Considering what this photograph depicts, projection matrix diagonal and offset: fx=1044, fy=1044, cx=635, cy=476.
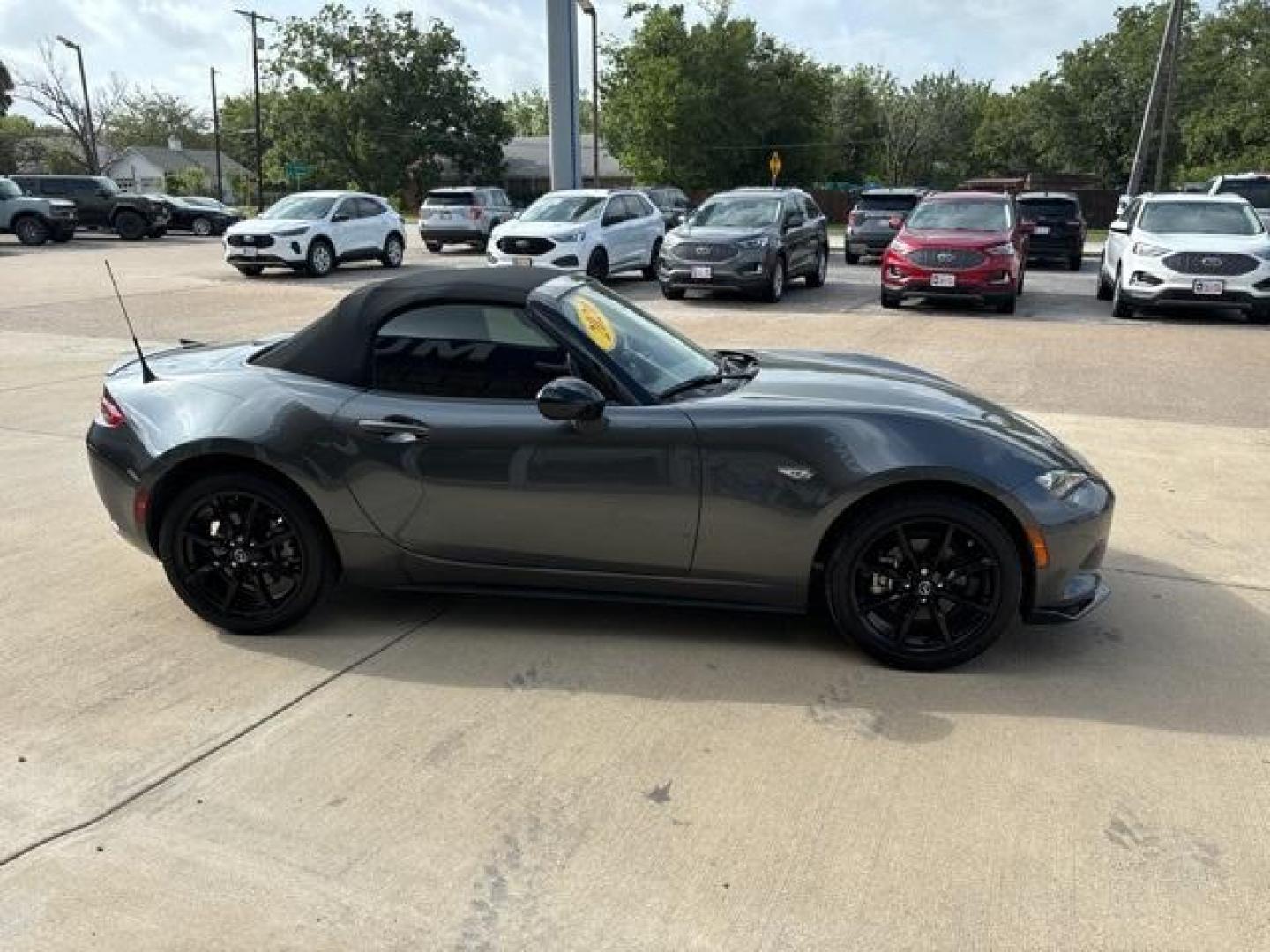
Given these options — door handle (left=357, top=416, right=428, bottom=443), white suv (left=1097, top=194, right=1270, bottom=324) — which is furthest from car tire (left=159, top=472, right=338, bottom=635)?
white suv (left=1097, top=194, right=1270, bottom=324)

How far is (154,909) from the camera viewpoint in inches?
99.3

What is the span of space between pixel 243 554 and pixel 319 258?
690 inches

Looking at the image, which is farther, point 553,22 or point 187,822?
point 553,22

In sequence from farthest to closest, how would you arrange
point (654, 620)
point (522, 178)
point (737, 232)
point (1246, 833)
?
point (522, 178) < point (737, 232) < point (654, 620) < point (1246, 833)

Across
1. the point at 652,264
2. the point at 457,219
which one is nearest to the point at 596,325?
the point at 652,264

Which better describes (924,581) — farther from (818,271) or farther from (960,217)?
(818,271)

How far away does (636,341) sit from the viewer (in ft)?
13.7

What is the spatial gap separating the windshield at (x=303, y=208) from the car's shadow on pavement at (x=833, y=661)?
1778cm

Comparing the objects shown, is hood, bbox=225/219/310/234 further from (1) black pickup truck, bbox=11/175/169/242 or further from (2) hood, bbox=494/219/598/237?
(1) black pickup truck, bbox=11/175/169/242

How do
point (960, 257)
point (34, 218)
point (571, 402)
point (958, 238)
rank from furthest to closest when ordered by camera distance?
point (34, 218)
point (958, 238)
point (960, 257)
point (571, 402)

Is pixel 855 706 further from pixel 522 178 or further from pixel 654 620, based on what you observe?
pixel 522 178

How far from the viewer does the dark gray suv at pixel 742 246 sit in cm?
1530

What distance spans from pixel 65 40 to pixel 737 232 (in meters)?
58.5

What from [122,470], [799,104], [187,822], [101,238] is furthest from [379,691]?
[799,104]
